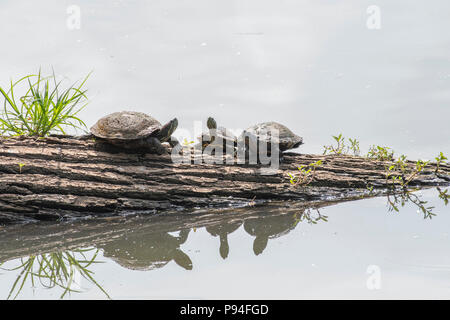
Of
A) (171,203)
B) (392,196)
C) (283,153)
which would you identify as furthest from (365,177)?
(171,203)

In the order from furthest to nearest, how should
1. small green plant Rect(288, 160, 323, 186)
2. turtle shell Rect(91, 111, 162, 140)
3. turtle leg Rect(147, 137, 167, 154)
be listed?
small green plant Rect(288, 160, 323, 186) → turtle leg Rect(147, 137, 167, 154) → turtle shell Rect(91, 111, 162, 140)

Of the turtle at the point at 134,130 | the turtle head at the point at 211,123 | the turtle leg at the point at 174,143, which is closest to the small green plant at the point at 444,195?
the turtle head at the point at 211,123

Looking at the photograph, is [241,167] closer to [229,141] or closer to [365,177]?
[229,141]

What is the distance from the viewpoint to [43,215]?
489cm

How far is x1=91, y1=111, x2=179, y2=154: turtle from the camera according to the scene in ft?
17.3

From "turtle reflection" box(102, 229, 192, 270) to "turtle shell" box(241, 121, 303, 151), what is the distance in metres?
2.29

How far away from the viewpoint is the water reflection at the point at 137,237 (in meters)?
3.38

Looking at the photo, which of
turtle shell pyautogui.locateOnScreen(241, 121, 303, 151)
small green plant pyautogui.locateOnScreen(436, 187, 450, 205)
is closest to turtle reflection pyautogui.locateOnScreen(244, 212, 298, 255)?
turtle shell pyautogui.locateOnScreen(241, 121, 303, 151)

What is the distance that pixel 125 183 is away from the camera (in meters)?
5.19

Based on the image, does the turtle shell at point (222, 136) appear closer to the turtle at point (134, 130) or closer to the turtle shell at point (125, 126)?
the turtle at point (134, 130)

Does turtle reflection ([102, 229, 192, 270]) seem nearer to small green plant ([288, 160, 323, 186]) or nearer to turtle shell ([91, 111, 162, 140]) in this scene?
turtle shell ([91, 111, 162, 140])

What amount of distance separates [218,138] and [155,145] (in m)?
0.92

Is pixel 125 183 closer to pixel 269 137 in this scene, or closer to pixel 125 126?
pixel 125 126

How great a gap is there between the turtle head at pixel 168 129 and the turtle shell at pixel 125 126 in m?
0.07
